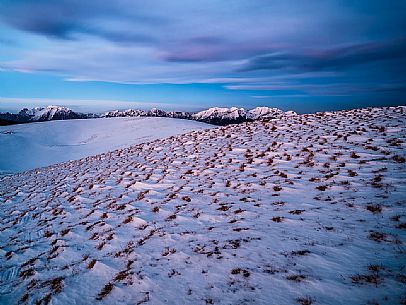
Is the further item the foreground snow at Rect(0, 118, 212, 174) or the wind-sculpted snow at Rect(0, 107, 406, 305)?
the foreground snow at Rect(0, 118, 212, 174)

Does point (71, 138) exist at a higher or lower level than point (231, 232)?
higher

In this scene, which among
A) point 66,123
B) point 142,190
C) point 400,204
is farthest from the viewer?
point 66,123

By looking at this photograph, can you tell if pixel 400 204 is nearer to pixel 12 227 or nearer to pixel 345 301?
pixel 345 301

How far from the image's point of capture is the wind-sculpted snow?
427 centimetres

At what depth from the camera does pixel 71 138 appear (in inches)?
1791

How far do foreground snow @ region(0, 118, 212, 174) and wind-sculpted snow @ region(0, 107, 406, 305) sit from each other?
24085 mm

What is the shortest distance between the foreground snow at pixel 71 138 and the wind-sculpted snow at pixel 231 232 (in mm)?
24085

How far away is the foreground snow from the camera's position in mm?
34344

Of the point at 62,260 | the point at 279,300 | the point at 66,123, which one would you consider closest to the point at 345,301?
the point at 279,300

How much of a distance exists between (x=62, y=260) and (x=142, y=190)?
440cm

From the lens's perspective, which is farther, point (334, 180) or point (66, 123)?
point (66, 123)

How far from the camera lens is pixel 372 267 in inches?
163

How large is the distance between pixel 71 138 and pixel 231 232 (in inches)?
1828

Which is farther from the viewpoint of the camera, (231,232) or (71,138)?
(71,138)
